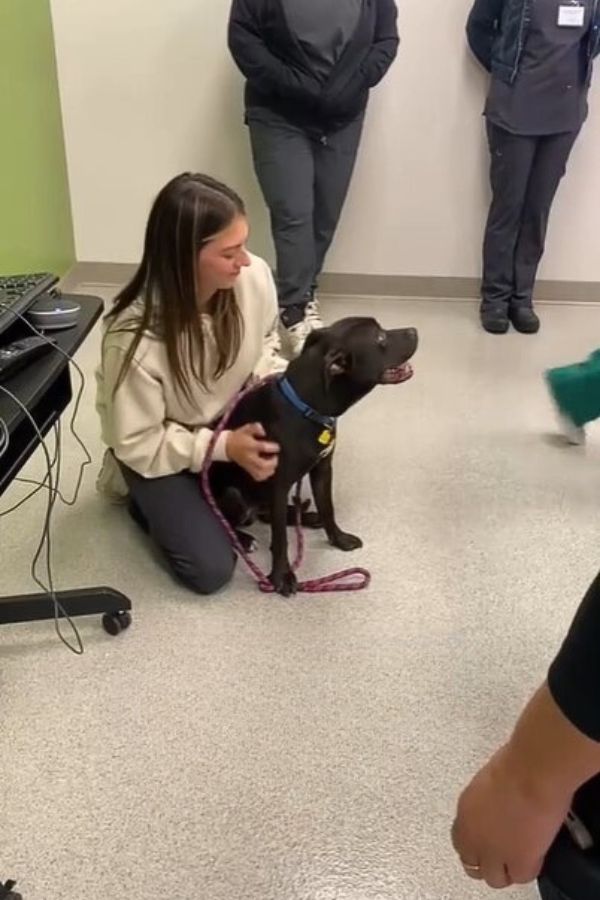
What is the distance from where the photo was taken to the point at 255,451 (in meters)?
2.04

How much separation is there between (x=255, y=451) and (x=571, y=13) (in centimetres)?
206

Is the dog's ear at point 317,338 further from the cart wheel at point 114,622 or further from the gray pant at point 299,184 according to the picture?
the gray pant at point 299,184

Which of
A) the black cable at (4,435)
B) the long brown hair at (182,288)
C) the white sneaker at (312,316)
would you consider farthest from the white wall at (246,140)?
the black cable at (4,435)

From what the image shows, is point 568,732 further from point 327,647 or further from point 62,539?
point 62,539

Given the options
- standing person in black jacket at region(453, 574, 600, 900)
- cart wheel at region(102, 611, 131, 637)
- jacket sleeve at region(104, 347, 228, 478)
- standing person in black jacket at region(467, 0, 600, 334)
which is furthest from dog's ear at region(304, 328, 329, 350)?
standing person in black jacket at region(467, 0, 600, 334)

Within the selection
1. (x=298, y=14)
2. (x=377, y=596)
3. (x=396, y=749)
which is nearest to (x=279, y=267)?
(x=298, y=14)

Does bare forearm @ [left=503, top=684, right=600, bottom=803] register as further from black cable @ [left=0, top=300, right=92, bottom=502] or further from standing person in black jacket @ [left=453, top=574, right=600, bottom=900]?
Answer: black cable @ [left=0, top=300, right=92, bottom=502]

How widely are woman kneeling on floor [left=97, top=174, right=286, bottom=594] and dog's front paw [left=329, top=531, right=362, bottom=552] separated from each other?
275 mm

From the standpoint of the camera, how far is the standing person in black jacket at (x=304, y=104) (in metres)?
3.13

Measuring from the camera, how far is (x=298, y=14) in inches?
122

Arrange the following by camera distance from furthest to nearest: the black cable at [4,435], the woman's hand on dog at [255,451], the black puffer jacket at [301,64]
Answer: the black puffer jacket at [301,64] → the woman's hand on dog at [255,451] → the black cable at [4,435]

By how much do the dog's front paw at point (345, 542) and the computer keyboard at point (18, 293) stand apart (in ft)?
2.98

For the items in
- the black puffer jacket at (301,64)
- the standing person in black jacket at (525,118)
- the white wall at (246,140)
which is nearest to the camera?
the black puffer jacket at (301,64)

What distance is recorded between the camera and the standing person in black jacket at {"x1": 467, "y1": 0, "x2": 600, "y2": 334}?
3.23m
